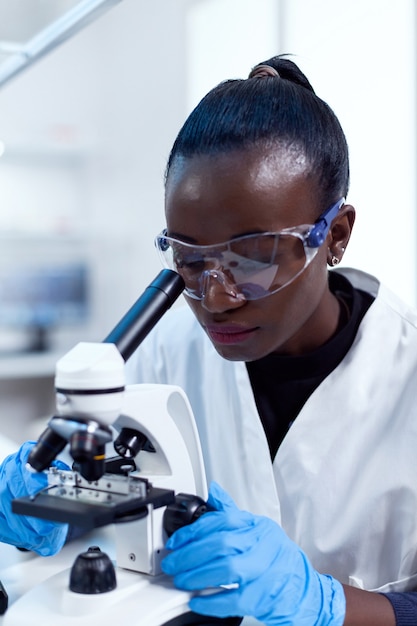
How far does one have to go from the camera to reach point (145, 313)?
910mm

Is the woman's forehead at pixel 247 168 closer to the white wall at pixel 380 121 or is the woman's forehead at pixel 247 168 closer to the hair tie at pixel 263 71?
the hair tie at pixel 263 71

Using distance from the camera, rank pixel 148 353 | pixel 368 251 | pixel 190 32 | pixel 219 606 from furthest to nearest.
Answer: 1. pixel 190 32
2. pixel 368 251
3. pixel 148 353
4. pixel 219 606

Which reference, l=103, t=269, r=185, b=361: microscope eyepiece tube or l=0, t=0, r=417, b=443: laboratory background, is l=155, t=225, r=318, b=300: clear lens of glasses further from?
l=0, t=0, r=417, b=443: laboratory background

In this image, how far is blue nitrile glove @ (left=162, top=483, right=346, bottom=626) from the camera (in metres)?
0.88

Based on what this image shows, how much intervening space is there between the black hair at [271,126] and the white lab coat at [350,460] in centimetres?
31

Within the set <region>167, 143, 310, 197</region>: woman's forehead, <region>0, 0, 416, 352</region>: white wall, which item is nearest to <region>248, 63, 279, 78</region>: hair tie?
<region>167, 143, 310, 197</region>: woman's forehead

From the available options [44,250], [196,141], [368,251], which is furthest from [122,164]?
[196,141]

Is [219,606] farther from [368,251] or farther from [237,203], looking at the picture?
[368,251]

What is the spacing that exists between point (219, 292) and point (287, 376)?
377 millimetres

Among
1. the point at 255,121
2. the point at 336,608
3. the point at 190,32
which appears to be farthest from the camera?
the point at 190,32

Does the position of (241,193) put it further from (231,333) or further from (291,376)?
(291,376)

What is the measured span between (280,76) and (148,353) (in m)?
0.66

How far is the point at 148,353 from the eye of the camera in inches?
63.2

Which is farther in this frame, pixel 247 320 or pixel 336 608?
pixel 247 320
